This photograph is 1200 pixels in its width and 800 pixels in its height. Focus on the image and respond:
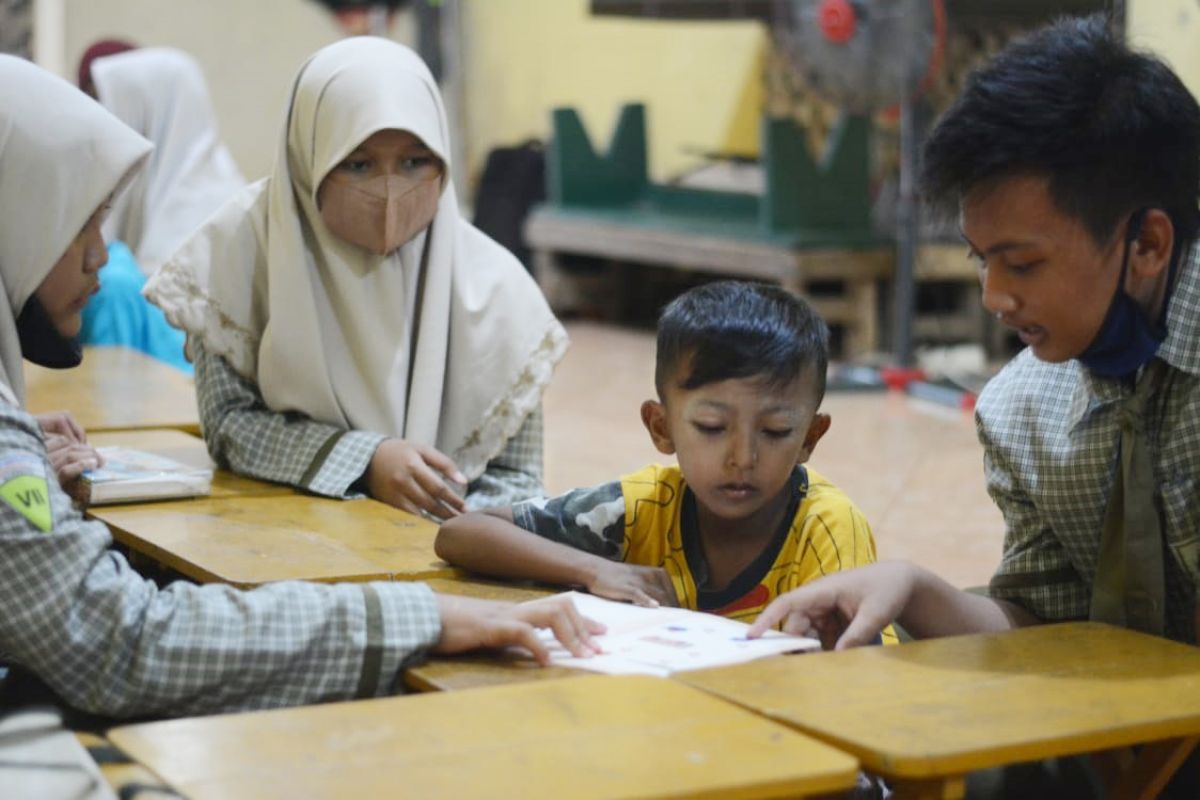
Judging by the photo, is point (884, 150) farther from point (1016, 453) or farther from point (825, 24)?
point (1016, 453)

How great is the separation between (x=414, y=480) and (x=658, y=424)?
0.67 meters

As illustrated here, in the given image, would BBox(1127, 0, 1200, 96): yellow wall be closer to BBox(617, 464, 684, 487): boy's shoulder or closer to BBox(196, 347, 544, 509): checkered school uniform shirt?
BBox(196, 347, 544, 509): checkered school uniform shirt

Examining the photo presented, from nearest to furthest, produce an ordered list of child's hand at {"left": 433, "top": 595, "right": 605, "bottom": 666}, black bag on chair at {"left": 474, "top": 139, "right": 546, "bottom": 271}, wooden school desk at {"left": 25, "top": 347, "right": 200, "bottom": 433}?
child's hand at {"left": 433, "top": 595, "right": 605, "bottom": 666} < wooden school desk at {"left": 25, "top": 347, "right": 200, "bottom": 433} < black bag on chair at {"left": 474, "top": 139, "right": 546, "bottom": 271}

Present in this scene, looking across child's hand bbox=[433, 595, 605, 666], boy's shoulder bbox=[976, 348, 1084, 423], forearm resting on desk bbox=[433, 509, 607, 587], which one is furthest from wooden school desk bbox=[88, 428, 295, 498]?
A: boy's shoulder bbox=[976, 348, 1084, 423]

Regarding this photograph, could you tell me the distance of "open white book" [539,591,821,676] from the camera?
209 cm

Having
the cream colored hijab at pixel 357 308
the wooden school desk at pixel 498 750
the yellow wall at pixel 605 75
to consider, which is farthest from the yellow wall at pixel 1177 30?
the yellow wall at pixel 605 75

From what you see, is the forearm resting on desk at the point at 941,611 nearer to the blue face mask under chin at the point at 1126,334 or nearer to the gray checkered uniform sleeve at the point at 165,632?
the blue face mask under chin at the point at 1126,334

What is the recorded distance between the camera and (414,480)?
10.5ft

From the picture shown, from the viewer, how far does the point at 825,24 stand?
753 cm

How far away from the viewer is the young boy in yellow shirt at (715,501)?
2521 mm

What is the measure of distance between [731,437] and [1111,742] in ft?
2.67

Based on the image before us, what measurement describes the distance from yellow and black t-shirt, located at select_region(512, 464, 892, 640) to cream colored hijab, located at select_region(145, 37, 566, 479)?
2.75 ft

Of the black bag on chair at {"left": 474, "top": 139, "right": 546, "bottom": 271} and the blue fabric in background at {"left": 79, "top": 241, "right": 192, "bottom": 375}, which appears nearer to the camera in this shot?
the blue fabric in background at {"left": 79, "top": 241, "right": 192, "bottom": 375}

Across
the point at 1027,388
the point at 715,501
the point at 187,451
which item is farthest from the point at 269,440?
the point at 1027,388
